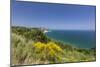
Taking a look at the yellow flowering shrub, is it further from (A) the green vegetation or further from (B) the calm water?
(B) the calm water

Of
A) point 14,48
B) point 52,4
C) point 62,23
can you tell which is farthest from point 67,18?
point 14,48

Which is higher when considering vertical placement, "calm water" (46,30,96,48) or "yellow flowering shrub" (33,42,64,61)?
"calm water" (46,30,96,48)

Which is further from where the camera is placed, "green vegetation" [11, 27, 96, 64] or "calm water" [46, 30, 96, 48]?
"calm water" [46, 30, 96, 48]

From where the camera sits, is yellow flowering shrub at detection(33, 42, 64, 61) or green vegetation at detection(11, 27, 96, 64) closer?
green vegetation at detection(11, 27, 96, 64)

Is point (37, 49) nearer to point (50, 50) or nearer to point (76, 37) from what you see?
point (50, 50)

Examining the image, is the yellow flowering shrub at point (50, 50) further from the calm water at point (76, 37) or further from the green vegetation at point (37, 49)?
the calm water at point (76, 37)

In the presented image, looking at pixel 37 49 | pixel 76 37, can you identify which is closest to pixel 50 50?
pixel 37 49

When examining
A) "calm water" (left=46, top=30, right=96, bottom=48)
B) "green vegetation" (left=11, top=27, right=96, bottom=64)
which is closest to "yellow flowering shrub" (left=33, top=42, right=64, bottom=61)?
"green vegetation" (left=11, top=27, right=96, bottom=64)
